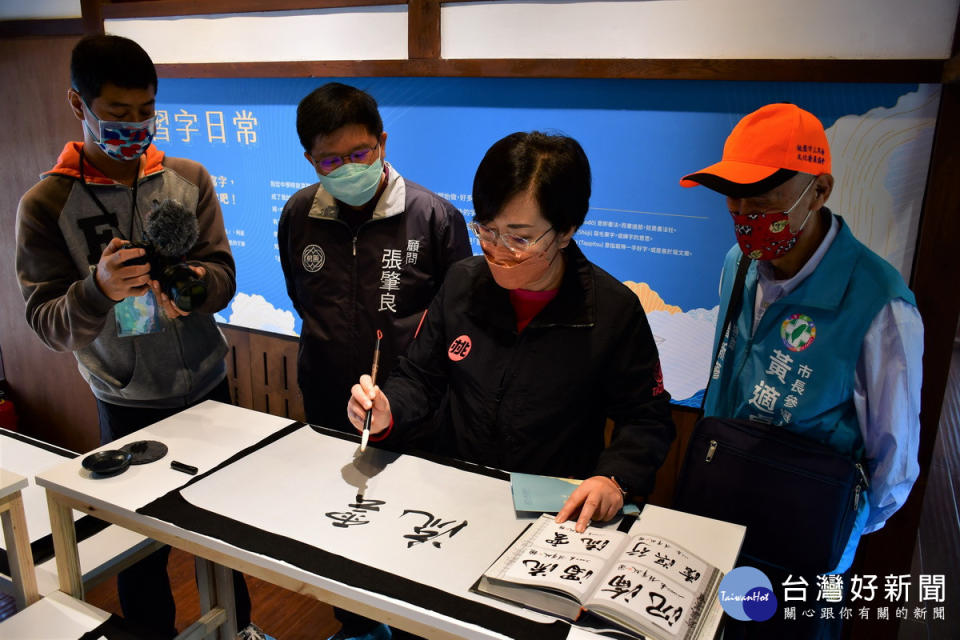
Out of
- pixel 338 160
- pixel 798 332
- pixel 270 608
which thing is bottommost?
pixel 270 608

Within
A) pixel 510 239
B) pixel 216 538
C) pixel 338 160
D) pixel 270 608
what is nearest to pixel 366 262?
pixel 338 160

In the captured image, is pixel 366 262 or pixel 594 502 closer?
pixel 594 502

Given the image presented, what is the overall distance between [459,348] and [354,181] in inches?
27.0

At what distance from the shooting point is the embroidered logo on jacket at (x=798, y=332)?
1.47 meters

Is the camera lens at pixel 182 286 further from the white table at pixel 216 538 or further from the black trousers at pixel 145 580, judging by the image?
the black trousers at pixel 145 580

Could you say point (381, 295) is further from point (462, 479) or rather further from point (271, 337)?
point (271, 337)

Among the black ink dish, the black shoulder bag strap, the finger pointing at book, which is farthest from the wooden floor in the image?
the black shoulder bag strap

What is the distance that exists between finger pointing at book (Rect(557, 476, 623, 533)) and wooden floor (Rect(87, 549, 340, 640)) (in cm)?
164

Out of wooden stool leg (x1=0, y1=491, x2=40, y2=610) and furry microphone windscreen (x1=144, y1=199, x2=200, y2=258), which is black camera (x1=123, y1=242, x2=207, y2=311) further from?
wooden stool leg (x1=0, y1=491, x2=40, y2=610)

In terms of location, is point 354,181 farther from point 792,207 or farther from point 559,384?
point 792,207

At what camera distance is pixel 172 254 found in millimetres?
1715

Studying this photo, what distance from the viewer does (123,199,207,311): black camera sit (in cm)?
168

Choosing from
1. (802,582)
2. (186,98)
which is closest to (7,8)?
(186,98)

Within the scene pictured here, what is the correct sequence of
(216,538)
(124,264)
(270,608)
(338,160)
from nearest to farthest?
(216,538) < (124,264) < (338,160) < (270,608)
